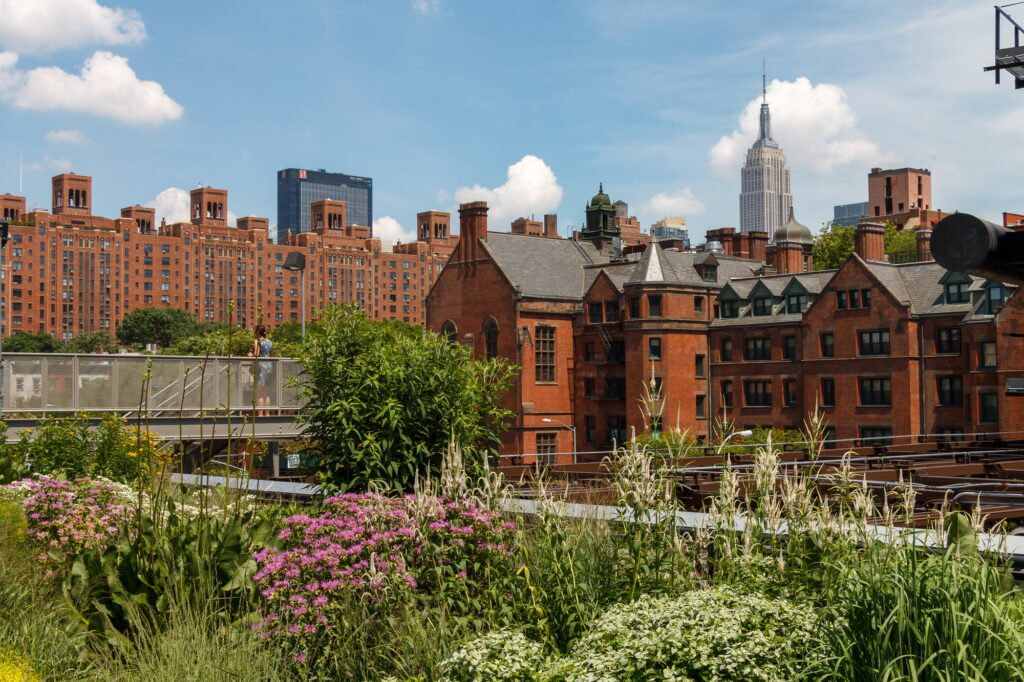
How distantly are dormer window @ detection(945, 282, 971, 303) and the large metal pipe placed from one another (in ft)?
197

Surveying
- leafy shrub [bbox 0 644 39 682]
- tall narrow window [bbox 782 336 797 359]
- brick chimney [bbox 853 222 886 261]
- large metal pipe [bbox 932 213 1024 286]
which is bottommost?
leafy shrub [bbox 0 644 39 682]

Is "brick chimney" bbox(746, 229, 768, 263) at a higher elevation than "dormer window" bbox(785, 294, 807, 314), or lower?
higher

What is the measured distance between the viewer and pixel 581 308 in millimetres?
73562

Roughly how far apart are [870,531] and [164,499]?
7.54 m

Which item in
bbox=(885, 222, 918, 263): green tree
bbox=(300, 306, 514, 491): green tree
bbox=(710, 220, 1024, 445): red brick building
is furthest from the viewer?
bbox=(885, 222, 918, 263): green tree

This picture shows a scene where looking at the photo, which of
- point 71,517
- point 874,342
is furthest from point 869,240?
point 71,517

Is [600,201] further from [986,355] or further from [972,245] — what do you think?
[972,245]

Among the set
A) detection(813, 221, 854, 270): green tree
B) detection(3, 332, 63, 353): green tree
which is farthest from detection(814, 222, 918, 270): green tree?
detection(3, 332, 63, 353): green tree

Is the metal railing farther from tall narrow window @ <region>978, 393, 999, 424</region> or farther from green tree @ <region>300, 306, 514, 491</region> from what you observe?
tall narrow window @ <region>978, 393, 999, 424</region>

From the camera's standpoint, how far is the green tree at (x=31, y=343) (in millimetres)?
163375

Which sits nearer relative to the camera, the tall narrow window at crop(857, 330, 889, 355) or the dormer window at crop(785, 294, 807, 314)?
the tall narrow window at crop(857, 330, 889, 355)

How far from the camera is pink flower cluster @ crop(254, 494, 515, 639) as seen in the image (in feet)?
28.6

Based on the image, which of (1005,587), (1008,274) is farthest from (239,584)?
(1008,274)

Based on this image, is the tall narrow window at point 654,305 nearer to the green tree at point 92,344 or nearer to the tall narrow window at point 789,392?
the tall narrow window at point 789,392
